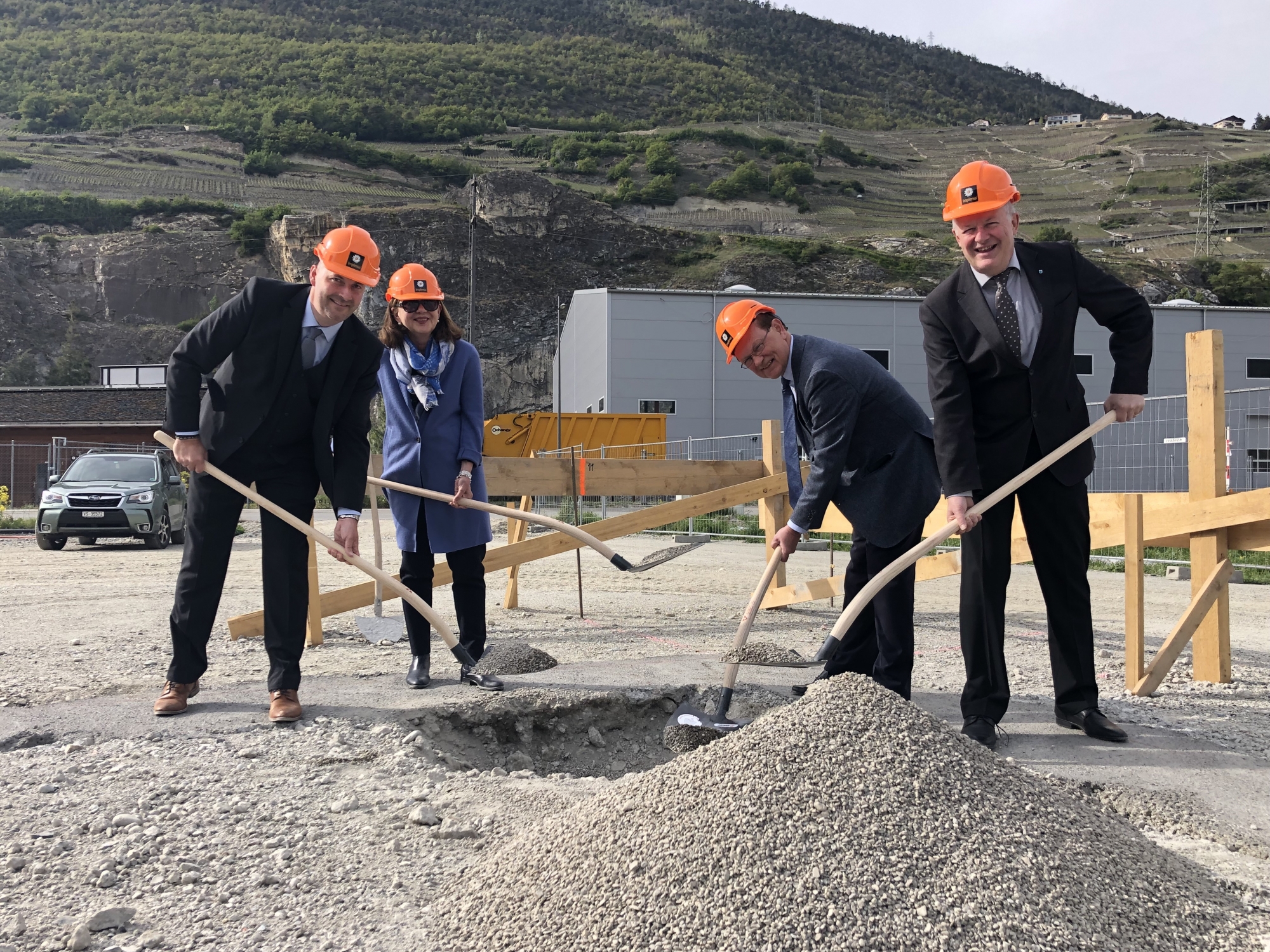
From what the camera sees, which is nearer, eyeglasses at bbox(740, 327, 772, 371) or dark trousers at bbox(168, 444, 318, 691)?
eyeglasses at bbox(740, 327, 772, 371)

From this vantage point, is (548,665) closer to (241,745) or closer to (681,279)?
(241,745)

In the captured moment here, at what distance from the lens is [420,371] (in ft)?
14.5

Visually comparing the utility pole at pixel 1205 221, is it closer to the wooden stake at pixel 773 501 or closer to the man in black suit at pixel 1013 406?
the wooden stake at pixel 773 501

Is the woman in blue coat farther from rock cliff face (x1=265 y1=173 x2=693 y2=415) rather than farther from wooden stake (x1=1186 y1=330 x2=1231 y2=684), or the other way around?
rock cliff face (x1=265 y1=173 x2=693 y2=415)

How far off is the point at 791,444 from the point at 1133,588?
160 cm

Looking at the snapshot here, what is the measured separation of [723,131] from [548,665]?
11385 centimetres

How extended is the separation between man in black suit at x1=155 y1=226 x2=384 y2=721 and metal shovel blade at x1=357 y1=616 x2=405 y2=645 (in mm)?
1628

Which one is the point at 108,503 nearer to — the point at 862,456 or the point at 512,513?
the point at 512,513

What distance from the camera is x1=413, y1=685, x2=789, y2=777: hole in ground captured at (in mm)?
3873

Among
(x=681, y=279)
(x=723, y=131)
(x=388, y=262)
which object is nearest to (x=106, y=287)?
(x=388, y=262)

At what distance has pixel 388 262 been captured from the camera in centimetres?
5631

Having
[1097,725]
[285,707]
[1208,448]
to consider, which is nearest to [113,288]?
[285,707]

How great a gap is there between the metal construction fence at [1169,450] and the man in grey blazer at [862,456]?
587 centimetres

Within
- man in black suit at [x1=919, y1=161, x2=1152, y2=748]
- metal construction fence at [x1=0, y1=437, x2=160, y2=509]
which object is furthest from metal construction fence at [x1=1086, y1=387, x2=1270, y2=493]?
metal construction fence at [x1=0, y1=437, x2=160, y2=509]
